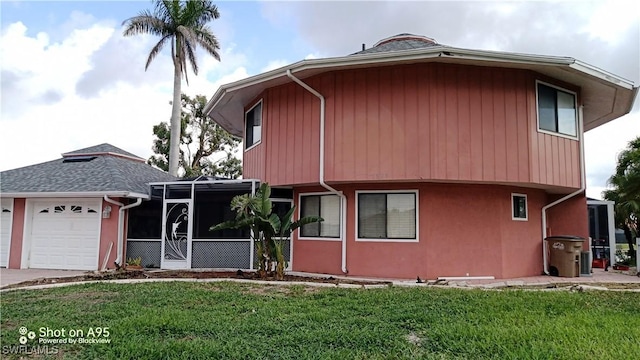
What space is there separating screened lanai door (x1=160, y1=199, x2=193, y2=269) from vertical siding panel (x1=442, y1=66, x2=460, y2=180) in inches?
277

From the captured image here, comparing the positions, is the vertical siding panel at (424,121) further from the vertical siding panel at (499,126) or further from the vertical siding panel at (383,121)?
the vertical siding panel at (499,126)

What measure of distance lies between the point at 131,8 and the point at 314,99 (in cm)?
1611

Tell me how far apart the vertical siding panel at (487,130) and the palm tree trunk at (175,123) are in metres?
15.7

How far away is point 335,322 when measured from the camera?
557cm

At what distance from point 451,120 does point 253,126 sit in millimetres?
5828

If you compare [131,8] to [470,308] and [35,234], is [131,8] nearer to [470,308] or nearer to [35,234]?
[35,234]

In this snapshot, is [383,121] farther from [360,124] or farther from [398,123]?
[360,124]

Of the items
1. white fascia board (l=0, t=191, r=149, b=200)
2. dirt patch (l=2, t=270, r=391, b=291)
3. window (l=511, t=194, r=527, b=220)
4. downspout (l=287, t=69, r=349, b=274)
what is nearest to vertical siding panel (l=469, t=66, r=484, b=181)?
window (l=511, t=194, r=527, b=220)

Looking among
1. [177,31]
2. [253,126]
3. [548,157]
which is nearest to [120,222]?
[253,126]

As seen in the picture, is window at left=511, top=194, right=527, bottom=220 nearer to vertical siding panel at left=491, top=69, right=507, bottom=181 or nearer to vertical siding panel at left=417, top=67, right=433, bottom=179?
vertical siding panel at left=491, top=69, right=507, bottom=181

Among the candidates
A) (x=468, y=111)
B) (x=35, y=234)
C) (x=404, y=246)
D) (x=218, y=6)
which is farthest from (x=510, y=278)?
(x=218, y=6)

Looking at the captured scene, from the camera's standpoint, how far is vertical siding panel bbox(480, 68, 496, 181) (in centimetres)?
970

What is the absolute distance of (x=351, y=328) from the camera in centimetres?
526

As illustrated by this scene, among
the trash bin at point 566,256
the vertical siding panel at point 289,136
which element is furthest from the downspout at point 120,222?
the trash bin at point 566,256
